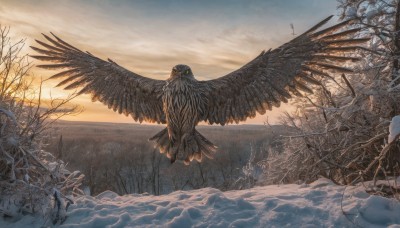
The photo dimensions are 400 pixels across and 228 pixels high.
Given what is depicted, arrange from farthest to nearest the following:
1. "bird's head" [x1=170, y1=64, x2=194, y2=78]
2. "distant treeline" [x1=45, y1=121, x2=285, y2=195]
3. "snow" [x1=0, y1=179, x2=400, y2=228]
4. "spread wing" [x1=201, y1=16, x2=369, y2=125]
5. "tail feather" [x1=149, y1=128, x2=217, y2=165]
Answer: "distant treeline" [x1=45, y1=121, x2=285, y2=195]
"tail feather" [x1=149, y1=128, x2=217, y2=165]
"bird's head" [x1=170, y1=64, x2=194, y2=78]
"spread wing" [x1=201, y1=16, x2=369, y2=125]
"snow" [x1=0, y1=179, x2=400, y2=228]

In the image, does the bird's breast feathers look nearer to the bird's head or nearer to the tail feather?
the bird's head

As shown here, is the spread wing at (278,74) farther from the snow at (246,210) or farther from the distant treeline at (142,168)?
the distant treeline at (142,168)

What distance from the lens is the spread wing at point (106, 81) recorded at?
27.4 feet

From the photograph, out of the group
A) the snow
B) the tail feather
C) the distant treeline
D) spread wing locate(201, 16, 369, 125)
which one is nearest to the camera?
the snow

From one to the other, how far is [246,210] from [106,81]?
15.3 ft

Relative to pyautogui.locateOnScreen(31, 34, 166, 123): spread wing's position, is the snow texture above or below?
below

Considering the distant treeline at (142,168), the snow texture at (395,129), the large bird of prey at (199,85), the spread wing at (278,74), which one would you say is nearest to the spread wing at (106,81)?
the large bird of prey at (199,85)

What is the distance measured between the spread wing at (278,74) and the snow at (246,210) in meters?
1.93

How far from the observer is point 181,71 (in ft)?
25.0

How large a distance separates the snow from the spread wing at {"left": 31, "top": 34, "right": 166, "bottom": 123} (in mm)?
2783

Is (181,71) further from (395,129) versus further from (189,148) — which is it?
(395,129)

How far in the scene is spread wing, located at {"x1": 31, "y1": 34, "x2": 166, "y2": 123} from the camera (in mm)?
8344

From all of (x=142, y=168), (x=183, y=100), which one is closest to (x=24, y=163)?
(x=183, y=100)

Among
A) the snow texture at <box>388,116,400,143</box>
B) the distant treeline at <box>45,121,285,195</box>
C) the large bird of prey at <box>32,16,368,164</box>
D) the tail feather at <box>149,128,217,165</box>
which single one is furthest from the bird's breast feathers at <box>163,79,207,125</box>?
the distant treeline at <box>45,121,285,195</box>
